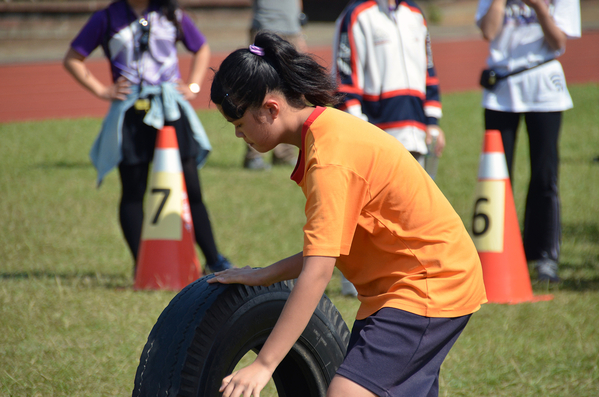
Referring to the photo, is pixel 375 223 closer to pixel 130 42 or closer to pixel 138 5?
pixel 130 42

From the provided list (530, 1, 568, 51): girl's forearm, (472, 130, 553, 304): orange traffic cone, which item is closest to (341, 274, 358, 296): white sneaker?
(472, 130, 553, 304): orange traffic cone

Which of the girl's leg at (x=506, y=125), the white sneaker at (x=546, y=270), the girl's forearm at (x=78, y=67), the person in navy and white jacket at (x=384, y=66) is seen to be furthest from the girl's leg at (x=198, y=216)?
the white sneaker at (x=546, y=270)

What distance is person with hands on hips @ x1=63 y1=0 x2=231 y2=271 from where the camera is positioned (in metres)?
4.39

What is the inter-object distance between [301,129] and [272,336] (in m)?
0.63

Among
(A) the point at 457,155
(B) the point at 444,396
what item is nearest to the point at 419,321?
(B) the point at 444,396

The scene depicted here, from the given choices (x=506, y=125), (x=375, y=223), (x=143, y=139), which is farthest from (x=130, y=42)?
(x=375, y=223)

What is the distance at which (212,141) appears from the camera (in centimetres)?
1098

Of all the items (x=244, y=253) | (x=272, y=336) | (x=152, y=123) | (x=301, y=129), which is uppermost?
(x=301, y=129)

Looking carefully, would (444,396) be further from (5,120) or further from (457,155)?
(5,120)

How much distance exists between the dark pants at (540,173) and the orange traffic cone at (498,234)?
0.25m

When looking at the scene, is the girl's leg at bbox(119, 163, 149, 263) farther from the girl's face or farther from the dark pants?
the girl's face

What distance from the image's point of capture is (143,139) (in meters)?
4.52

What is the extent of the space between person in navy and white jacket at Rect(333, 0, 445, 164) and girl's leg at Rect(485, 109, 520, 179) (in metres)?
0.75

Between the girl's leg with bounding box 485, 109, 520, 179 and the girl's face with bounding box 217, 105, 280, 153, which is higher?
the girl's face with bounding box 217, 105, 280, 153
